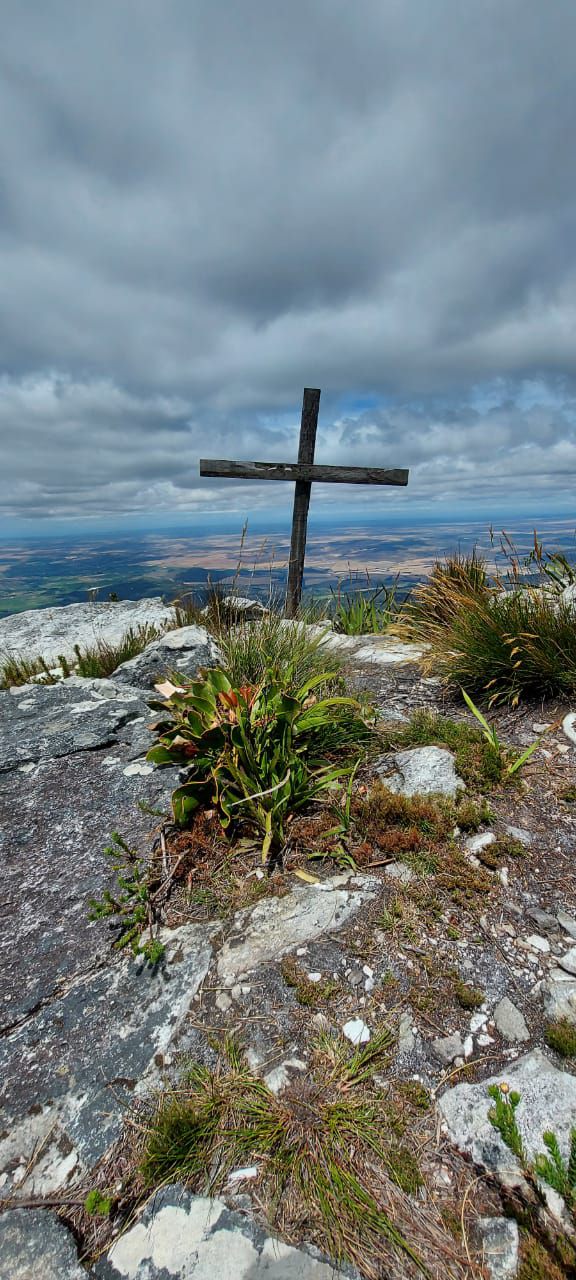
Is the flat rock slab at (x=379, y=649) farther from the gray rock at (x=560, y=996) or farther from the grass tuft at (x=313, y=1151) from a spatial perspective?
the grass tuft at (x=313, y=1151)

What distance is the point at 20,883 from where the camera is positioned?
8.95ft

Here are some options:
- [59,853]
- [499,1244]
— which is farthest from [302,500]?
[499,1244]

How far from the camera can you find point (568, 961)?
6.97 ft

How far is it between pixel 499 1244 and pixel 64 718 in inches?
158

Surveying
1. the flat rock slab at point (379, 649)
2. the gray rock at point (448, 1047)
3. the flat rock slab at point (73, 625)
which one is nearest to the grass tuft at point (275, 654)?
the flat rock slab at point (379, 649)

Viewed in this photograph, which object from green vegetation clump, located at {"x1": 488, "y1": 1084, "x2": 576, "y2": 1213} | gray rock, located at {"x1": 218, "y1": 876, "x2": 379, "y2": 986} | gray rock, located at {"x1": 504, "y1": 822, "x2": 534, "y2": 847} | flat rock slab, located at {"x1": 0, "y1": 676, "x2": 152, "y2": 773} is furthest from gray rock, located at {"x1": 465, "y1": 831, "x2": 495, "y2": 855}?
flat rock slab, located at {"x1": 0, "y1": 676, "x2": 152, "y2": 773}

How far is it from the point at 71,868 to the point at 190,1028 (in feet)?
3.96

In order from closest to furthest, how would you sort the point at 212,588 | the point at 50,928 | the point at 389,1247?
the point at 389,1247
the point at 50,928
the point at 212,588

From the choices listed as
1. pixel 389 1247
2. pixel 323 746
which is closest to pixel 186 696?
pixel 323 746

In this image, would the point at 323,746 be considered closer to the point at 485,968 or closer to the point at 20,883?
the point at 485,968

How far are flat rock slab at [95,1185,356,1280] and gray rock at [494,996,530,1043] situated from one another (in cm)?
90

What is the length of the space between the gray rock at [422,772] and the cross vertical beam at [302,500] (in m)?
4.43

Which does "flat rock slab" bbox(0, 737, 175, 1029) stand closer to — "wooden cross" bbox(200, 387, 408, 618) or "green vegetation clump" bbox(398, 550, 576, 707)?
"green vegetation clump" bbox(398, 550, 576, 707)

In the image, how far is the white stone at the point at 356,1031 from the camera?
187 cm
